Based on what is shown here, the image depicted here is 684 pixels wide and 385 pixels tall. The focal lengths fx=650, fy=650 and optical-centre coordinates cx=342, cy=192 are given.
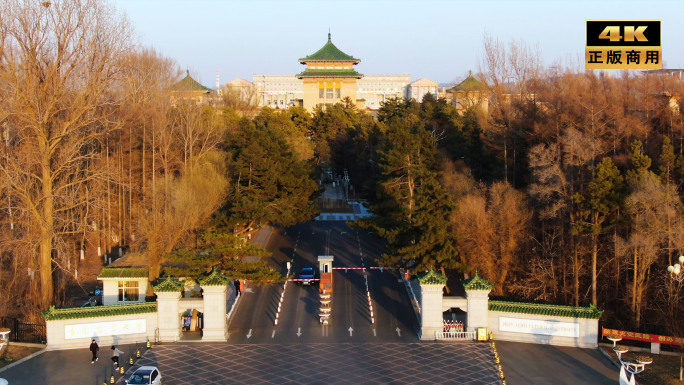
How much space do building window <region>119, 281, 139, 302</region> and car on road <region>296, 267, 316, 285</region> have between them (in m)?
6.94

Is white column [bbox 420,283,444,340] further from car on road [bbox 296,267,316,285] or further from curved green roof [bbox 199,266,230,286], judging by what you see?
car on road [bbox 296,267,316,285]

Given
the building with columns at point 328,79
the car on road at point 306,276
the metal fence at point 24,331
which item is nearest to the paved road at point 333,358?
the car on road at point 306,276

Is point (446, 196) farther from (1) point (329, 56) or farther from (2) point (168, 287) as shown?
(1) point (329, 56)

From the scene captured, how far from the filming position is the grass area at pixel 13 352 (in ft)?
65.3

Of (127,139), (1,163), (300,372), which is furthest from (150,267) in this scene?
(127,139)

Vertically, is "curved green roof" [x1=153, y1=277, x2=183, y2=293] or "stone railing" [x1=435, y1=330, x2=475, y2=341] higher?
"curved green roof" [x1=153, y1=277, x2=183, y2=293]

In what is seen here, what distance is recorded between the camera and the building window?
81.4 feet

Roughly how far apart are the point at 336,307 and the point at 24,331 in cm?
1137

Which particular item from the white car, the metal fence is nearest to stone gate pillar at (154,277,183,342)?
the metal fence

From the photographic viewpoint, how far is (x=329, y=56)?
73.1m

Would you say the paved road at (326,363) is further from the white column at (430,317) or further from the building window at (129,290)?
the building window at (129,290)

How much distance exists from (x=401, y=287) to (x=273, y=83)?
266ft

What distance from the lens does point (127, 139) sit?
131ft

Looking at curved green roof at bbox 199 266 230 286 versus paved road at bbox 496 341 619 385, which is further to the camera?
curved green roof at bbox 199 266 230 286
